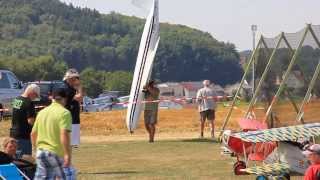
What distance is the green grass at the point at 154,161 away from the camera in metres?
13.0

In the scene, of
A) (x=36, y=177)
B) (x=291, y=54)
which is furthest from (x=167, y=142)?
(x=36, y=177)

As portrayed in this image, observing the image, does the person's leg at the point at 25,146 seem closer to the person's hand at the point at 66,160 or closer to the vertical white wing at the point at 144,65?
the person's hand at the point at 66,160

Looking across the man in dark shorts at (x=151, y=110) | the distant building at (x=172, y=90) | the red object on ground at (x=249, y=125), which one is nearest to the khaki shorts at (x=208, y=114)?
the man in dark shorts at (x=151, y=110)

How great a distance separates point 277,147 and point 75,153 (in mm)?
6018

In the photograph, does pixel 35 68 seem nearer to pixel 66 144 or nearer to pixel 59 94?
pixel 59 94

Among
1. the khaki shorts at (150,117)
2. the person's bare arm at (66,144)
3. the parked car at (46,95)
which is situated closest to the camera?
the person's bare arm at (66,144)

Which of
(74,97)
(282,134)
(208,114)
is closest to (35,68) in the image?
(208,114)

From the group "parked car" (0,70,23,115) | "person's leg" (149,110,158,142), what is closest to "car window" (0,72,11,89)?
"parked car" (0,70,23,115)

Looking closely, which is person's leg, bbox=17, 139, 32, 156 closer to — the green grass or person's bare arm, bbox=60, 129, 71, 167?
the green grass

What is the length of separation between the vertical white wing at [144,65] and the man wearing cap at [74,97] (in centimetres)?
972

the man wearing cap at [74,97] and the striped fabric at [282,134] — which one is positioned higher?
the man wearing cap at [74,97]

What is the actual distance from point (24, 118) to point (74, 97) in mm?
978

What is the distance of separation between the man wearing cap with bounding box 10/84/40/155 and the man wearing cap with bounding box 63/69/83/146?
1.48 feet

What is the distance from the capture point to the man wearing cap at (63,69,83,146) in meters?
10.9
